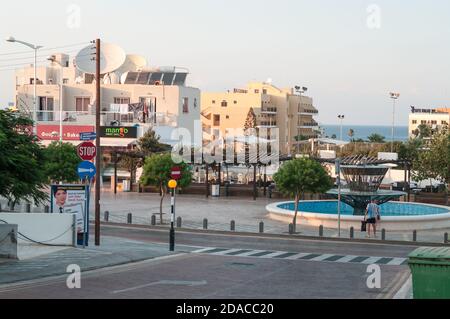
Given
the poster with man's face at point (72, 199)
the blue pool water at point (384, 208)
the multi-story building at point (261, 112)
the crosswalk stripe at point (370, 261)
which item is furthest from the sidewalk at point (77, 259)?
the multi-story building at point (261, 112)

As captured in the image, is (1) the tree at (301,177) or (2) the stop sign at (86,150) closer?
(2) the stop sign at (86,150)

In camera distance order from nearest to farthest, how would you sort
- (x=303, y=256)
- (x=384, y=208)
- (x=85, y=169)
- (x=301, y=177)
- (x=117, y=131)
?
(x=85, y=169) < (x=303, y=256) < (x=301, y=177) < (x=384, y=208) < (x=117, y=131)

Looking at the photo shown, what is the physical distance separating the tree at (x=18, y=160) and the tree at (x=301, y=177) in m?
17.5

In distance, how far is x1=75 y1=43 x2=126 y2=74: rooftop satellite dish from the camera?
77.5m

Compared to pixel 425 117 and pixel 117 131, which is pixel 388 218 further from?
pixel 425 117

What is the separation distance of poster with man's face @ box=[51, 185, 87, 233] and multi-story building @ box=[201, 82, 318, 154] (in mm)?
104029

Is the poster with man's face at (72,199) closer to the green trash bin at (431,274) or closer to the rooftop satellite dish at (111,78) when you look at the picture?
the green trash bin at (431,274)

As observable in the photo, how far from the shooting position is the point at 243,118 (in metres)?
136

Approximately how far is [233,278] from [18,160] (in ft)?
23.1

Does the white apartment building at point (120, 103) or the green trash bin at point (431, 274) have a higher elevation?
the white apartment building at point (120, 103)

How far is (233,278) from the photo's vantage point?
71.1 ft

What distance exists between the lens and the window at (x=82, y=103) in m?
88.3

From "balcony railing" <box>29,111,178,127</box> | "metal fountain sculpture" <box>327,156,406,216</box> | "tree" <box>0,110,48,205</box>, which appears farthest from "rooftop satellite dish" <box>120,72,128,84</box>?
"tree" <box>0,110,48,205</box>

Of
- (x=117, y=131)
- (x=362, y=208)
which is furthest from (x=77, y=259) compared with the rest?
(x=117, y=131)
